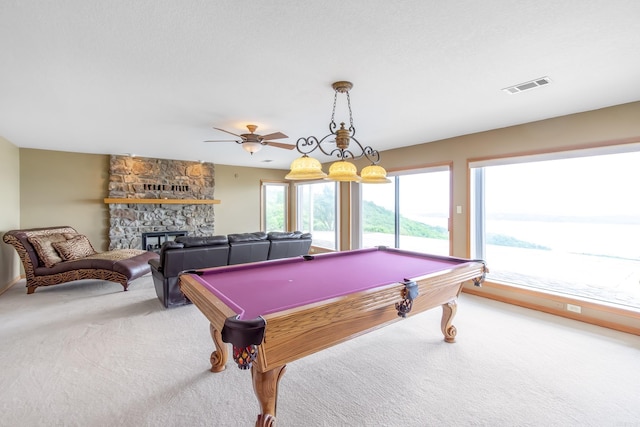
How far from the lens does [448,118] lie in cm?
358

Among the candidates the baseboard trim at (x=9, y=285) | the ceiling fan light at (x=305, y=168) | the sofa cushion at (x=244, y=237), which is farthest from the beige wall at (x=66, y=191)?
the ceiling fan light at (x=305, y=168)

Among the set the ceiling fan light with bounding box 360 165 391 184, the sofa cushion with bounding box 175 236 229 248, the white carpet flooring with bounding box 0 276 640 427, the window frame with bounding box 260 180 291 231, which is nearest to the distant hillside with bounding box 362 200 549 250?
the white carpet flooring with bounding box 0 276 640 427

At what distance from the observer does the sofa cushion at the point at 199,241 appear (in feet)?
11.8

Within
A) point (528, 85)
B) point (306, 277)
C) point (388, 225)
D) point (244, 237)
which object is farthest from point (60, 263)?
point (528, 85)

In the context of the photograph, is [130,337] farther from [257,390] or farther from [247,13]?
[247,13]

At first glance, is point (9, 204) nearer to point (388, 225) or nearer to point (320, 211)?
point (320, 211)

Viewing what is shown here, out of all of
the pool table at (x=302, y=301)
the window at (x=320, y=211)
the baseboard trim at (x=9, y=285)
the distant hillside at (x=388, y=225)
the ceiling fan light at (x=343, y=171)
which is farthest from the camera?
the window at (x=320, y=211)

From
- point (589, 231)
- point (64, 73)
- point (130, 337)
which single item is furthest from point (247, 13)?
point (589, 231)

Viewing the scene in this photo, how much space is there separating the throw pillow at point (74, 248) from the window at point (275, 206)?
13.1 ft

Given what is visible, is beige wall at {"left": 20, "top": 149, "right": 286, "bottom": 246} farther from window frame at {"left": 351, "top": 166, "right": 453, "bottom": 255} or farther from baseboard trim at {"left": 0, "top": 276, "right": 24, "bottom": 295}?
window frame at {"left": 351, "top": 166, "right": 453, "bottom": 255}

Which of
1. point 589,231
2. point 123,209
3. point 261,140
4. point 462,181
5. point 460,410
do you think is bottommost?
point 460,410

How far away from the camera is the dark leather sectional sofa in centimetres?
348

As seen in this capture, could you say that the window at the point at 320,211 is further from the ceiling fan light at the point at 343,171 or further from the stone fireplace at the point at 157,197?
the ceiling fan light at the point at 343,171

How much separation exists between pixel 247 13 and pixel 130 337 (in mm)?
3084
